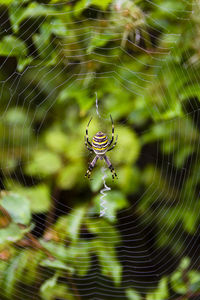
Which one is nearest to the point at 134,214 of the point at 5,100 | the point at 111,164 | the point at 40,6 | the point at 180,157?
the point at 111,164

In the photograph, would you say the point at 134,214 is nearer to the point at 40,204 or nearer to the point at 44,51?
the point at 40,204

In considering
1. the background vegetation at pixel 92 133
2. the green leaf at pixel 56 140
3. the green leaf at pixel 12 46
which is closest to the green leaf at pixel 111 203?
the background vegetation at pixel 92 133

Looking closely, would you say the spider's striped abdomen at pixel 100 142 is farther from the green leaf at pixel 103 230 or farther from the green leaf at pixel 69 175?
the green leaf at pixel 103 230

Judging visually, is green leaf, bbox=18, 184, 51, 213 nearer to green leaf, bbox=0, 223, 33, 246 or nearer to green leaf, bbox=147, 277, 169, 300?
green leaf, bbox=0, 223, 33, 246

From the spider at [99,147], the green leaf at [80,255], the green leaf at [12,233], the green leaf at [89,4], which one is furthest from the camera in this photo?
the spider at [99,147]

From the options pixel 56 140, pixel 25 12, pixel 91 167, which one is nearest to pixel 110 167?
pixel 91 167

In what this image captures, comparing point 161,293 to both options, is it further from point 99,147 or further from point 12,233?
point 99,147
